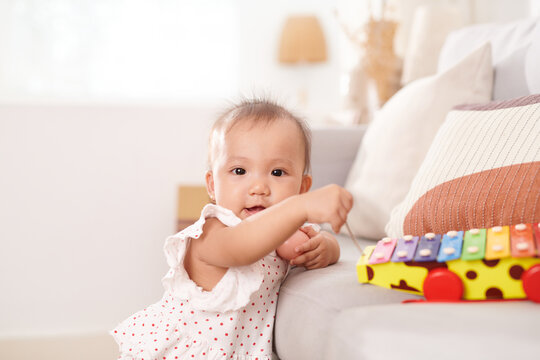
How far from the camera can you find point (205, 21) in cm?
395

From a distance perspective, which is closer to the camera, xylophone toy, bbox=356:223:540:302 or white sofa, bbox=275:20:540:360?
white sofa, bbox=275:20:540:360

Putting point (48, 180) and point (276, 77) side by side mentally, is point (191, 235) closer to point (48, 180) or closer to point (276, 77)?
point (48, 180)

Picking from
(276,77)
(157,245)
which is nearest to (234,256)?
(157,245)

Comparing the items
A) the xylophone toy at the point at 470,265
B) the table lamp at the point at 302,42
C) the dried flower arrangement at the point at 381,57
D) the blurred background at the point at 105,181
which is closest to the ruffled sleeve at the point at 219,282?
the xylophone toy at the point at 470,265

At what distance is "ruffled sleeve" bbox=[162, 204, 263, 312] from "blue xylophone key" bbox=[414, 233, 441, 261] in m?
0.27

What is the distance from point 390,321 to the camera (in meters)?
0.64

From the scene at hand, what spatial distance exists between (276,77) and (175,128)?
1.60 meters

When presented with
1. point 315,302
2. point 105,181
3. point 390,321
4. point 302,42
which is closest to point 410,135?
point 315,302

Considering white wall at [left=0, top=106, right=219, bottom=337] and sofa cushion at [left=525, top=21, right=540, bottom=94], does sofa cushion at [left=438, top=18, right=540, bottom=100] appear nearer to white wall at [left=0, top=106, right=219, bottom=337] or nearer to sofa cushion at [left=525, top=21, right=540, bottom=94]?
sofa cushion at [left=525, top=21, right=540, bottom=94]

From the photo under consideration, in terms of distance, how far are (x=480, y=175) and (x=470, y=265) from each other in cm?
34

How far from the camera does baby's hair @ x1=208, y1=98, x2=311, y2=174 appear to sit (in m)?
1.04

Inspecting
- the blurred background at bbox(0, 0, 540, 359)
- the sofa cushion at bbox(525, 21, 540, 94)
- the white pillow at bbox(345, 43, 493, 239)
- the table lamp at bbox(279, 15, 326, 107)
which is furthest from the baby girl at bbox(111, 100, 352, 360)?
the table lamp at bbox(279, 15, 326, 107)

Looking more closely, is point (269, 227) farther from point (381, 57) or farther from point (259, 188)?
point (381, 57)

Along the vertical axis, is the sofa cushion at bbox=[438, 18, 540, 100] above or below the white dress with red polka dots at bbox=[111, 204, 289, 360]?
above
